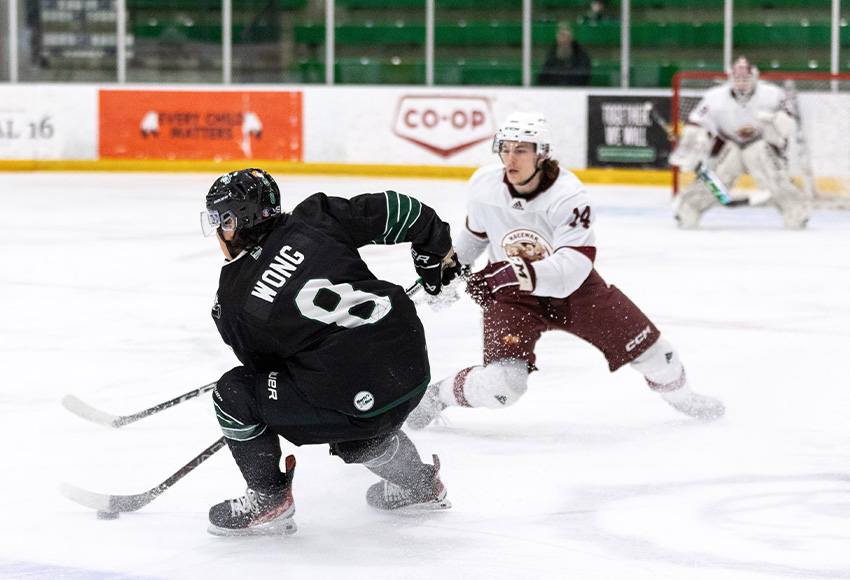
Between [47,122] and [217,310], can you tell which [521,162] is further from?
[47,122]

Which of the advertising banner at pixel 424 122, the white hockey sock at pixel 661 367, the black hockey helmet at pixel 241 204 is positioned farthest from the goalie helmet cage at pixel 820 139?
the black hockey helmet at pixel 241 204

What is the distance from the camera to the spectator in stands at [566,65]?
414 inches

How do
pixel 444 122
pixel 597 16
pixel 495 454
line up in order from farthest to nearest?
pixel 597 16 → pixel 444 122 → pixel 495 454

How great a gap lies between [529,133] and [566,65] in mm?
7622

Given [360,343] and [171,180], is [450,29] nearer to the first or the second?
[171,180]

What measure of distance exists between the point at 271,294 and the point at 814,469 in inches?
54.4

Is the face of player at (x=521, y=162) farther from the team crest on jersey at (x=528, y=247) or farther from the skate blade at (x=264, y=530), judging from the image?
the skate blade at (x=264, y=530)

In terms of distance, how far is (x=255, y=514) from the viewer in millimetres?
2477

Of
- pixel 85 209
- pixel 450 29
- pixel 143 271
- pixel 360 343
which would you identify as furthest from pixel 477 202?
pixel 450 29

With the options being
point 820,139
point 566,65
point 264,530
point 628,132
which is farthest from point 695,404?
point 566,65

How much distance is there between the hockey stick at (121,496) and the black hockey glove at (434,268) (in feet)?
1.82

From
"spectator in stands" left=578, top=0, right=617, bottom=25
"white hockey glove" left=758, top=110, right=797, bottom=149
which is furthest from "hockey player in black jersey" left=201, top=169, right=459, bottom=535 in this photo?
"spectator in stands" left=578, top=0, right=617, bottom=25

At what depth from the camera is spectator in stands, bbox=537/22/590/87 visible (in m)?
10.5

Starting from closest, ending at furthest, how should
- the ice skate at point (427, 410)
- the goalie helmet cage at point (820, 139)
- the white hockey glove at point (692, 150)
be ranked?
the ice skate at point (427, 410), the white hockey glove at point (692, 150), the goalie helmet cage at point (820, 139)
